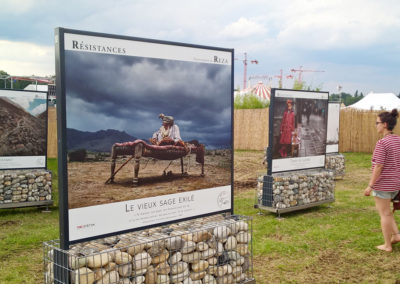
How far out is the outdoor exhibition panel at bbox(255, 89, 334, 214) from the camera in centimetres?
827

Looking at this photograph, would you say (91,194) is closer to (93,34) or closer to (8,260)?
(93,34)

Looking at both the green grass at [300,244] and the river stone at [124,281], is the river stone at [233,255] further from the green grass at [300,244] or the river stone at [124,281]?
the river stone at [124,281]

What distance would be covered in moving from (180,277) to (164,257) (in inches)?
11.1

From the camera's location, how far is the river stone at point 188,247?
12.8ft

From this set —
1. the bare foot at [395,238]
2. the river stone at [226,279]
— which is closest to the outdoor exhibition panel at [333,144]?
the bare foot at [395,238]

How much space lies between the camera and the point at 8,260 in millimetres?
6035

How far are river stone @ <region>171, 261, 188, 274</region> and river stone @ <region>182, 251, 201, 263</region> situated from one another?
0.05 m

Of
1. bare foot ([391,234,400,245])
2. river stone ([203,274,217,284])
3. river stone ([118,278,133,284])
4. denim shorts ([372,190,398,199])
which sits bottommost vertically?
bare foot ([391,234,400,245])

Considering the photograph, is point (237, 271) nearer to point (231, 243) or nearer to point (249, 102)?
point (231, 243)

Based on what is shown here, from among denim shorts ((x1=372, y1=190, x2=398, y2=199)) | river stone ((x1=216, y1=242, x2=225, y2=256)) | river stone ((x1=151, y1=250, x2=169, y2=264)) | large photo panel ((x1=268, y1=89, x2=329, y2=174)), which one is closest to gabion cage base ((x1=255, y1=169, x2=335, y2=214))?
large photo panel ((x1=268, y1=89, x2=329, y2=174))

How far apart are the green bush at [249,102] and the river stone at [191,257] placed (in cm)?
3131

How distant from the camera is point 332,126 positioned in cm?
1351

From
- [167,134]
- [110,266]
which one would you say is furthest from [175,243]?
[167,134]

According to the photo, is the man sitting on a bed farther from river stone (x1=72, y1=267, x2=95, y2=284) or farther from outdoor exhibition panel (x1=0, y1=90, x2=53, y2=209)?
outdoor exhibition panel (x1=0, y1=90, x2=53, y2=209)
